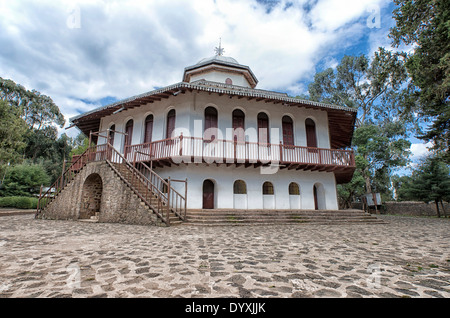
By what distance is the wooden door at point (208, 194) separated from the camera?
11.8 metres

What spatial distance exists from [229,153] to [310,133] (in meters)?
5.55

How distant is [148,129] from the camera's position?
1322 cm

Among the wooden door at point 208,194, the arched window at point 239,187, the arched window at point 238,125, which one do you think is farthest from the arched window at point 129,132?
the arched window at point 239,187

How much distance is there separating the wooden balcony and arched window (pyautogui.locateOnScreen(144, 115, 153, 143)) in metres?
0.71

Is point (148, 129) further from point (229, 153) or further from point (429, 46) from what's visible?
point (429, 46)

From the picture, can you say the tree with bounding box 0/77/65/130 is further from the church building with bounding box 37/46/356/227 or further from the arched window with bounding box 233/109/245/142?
the arched window with bounding box 233/109/245/142

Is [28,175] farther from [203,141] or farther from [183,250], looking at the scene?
[183,250]

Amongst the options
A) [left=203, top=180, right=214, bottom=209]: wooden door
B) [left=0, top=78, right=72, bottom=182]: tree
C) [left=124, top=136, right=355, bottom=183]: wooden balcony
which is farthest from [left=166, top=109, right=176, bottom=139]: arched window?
[left=0, top=78, right=72, bottom=182]: tree

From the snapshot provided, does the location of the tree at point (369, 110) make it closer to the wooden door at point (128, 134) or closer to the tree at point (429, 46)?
the tree at point (429, 46)

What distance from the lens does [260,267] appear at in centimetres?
300

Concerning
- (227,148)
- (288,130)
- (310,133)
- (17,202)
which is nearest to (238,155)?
(227,148)

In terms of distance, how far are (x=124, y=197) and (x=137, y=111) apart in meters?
6.36
